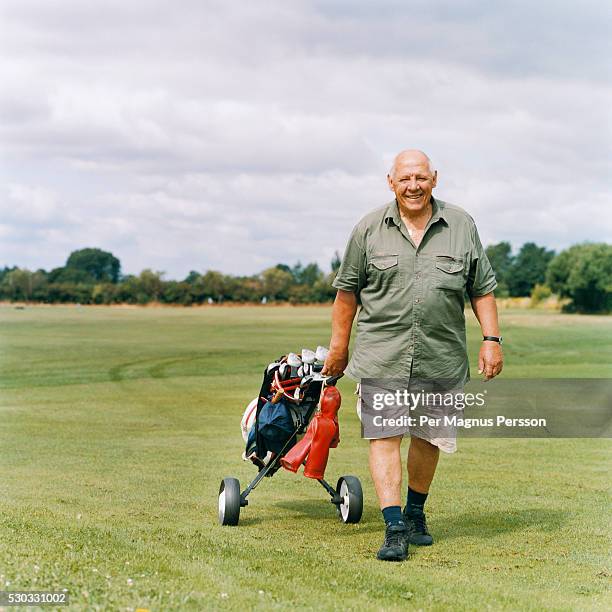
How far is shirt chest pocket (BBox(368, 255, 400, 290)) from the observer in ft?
19.7

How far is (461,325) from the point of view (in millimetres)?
6227

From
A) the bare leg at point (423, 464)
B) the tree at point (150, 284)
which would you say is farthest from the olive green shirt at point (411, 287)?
the tree at point (150, 284)

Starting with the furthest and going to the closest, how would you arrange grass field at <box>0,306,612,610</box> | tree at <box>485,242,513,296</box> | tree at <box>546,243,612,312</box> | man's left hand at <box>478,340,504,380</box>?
tree at <box>485,242,513,296</box> < tree at <box>546,243,612,312</box> < man's left hand at <box>478,340,504,380</box> < grass field at <box>0,306,612,610</box>

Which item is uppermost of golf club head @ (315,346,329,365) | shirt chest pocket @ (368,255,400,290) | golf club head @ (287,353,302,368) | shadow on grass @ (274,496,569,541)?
shirt chest pocket @ (368,255,400,290)

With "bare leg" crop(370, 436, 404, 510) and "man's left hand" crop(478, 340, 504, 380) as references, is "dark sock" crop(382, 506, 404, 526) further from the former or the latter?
"man's left hand" crop(478, 340, 504, 380)

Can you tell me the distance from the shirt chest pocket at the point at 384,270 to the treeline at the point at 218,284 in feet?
185

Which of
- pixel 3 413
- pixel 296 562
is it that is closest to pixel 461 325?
pixel 296 562

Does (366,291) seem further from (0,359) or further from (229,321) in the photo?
(229,321)

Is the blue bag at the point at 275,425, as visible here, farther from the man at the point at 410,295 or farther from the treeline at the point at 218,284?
the treeline at the point at 218,284

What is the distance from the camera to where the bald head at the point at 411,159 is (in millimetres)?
6020

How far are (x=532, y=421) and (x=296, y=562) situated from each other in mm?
9351

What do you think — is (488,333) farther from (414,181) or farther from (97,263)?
(97,263)

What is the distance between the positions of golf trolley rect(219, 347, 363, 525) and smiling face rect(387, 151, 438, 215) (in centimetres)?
127

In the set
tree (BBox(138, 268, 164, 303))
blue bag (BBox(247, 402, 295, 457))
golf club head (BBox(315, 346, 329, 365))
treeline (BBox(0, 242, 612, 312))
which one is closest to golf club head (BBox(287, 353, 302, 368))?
golf club head (BBox(315, 346, 329, 365))
